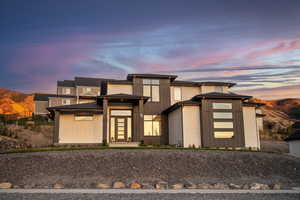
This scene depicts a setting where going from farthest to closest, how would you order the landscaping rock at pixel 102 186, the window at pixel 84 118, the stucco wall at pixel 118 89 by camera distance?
the stucco wall at pixel 118 89 → the window at pixel 84 118 → the landscaping rock at pixel 102 186

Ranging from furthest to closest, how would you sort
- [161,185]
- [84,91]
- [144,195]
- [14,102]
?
1. [14,102]
2. [84,91]
3. [161,185]
4. [144,195]

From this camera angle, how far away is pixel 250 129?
2206 centimetres

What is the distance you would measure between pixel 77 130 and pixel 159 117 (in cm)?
733

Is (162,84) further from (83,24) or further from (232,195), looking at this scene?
(232,195)

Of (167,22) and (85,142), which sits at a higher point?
(167,22)

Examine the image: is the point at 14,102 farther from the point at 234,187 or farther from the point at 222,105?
the point at 234,187

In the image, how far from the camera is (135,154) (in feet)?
48.4

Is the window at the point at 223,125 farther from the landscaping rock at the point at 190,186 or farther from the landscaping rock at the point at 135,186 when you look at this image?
the landscaping rock at the point at 135,186

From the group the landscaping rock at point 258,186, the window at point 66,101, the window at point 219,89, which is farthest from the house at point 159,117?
the window at point 66,101

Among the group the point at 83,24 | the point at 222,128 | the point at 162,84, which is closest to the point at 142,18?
the point at 83,24

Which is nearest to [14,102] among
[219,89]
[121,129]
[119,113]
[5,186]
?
[119,113]

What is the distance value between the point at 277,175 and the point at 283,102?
284ft

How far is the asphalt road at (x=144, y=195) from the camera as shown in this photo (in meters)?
8.50

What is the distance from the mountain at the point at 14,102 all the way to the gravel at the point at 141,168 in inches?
3562
